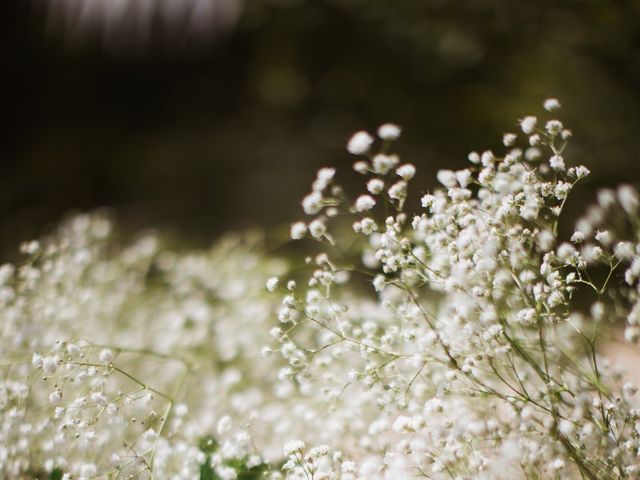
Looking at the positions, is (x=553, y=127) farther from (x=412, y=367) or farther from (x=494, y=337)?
(x=412, y=367)

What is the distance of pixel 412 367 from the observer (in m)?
0.83

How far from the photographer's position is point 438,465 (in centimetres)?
62

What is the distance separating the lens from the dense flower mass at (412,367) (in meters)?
0.63

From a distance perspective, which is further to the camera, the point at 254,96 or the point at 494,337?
the point at 254,96

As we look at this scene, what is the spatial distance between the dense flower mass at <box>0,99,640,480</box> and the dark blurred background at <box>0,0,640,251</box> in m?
1.16

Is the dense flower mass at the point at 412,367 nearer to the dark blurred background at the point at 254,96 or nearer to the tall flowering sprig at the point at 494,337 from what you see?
the tall flowering sprig at the point at 494,337

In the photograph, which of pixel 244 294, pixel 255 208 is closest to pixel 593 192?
pixel 244 294

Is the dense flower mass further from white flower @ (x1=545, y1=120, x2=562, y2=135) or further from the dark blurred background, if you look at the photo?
the dark blurred background

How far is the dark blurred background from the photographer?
1873mm

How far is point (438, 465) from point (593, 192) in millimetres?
1511

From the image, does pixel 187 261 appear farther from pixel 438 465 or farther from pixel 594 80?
pixel 594 80

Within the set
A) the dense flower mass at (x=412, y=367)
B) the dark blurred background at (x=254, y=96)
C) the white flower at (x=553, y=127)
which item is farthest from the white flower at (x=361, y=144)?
the dark blurred background at (x=254, y=96)

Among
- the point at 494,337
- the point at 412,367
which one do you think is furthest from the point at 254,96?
the point at 494,337

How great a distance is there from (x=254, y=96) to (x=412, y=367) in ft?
7.43
